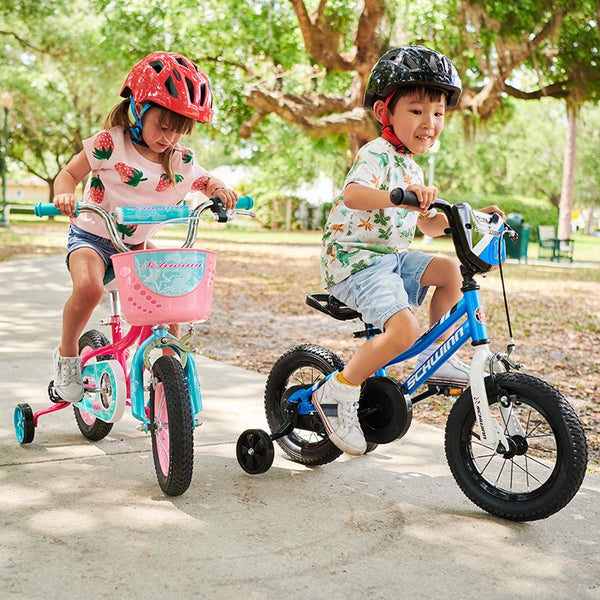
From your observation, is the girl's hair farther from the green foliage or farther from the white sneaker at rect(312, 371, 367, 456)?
the green foliage

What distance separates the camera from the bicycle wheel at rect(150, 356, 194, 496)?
2988mm

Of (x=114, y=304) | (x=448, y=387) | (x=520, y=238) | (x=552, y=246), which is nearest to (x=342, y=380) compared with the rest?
(x=448, y=387)

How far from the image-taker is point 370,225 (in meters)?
3.34

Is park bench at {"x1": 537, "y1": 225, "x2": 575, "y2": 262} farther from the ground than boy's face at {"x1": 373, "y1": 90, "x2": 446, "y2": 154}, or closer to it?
closer to it

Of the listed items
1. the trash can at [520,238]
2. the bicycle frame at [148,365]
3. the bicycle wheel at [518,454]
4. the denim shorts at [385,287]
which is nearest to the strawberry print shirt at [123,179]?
the bicycle frame at [148,365]

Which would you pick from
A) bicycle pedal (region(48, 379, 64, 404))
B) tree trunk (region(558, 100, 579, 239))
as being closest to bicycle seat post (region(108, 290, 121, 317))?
bicycle pedal (region(48, 379, 64, 404))

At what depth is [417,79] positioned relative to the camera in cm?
317

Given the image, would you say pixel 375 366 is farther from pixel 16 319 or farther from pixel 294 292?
pixel 294 292

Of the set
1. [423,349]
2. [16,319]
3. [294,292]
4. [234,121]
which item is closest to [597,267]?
[234,121]

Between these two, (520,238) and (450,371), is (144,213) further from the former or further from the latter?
(520,238)

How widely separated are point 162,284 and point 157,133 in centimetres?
75

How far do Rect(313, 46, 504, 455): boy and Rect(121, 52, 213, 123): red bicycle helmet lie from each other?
0.67 m

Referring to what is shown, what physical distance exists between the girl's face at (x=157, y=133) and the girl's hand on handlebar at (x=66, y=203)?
0.47m

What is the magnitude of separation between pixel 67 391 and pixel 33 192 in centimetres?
9589
